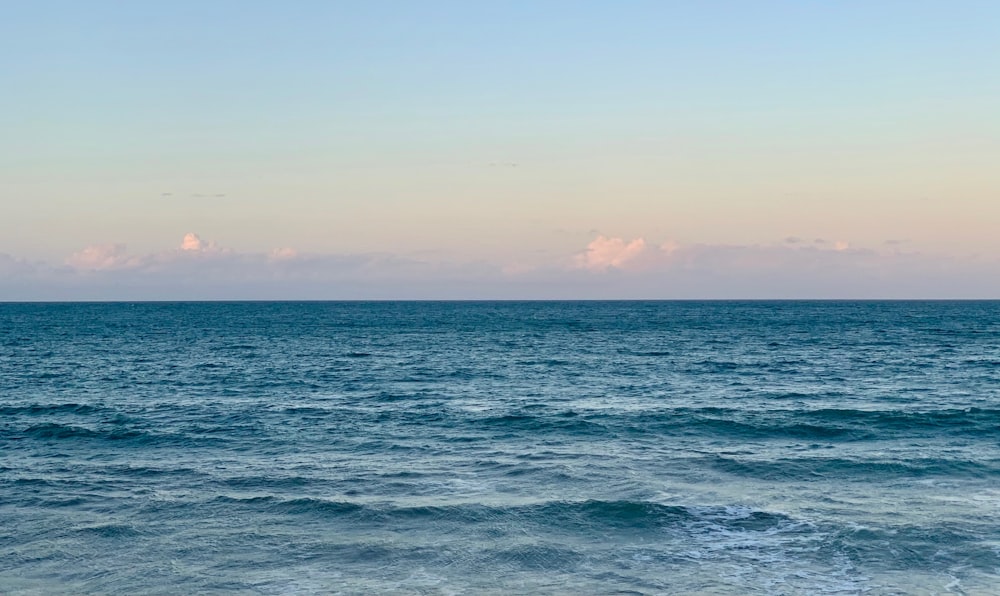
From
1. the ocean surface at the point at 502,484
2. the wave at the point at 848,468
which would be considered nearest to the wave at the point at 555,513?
the ocean surface at the point at 502,484

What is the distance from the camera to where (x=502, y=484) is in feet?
98.9

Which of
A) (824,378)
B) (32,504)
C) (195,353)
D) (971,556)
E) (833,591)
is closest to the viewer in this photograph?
(833,591)

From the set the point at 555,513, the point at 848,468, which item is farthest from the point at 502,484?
the point at 848,468

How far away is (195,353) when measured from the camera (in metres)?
87.0

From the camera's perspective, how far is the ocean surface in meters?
21.7

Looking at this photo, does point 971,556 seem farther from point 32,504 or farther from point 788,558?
point 32,504

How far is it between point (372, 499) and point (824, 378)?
43.1 m

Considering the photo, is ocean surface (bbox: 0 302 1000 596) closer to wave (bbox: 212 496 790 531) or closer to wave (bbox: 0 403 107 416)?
wave (bbox: 212 496 790 531)

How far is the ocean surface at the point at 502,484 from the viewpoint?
21656 mm

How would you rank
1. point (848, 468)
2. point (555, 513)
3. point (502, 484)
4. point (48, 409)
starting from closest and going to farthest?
point (555, 513), point (502, 484), point (848, 468), point (48, 409)

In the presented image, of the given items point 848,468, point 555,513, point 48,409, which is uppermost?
point 848,468

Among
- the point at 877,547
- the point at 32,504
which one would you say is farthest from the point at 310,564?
the point at 877,547

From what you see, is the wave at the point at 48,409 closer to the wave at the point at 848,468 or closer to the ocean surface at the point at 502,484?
the ocean surface at the point at 502,484

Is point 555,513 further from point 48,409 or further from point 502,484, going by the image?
point 48,409
